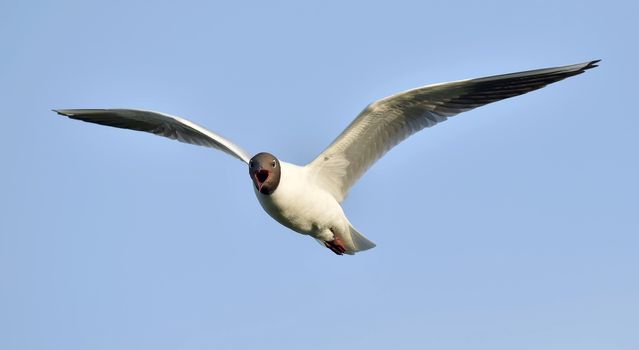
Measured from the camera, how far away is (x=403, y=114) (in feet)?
34.7

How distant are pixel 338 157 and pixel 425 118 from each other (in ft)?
3.44

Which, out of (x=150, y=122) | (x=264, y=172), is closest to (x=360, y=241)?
(x=264, y=172)

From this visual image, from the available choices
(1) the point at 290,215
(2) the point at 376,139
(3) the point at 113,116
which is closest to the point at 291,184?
(1) the point at 290,215

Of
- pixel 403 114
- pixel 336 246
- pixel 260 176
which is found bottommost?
pixel 336 246

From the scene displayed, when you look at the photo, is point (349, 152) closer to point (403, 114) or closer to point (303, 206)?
point (403, 114)

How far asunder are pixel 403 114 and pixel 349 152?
751 millimetres

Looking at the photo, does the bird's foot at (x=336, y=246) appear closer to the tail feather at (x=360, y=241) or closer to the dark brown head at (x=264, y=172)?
the tail feather at (x=360, y=241)

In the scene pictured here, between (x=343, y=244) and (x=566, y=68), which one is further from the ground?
(x=566, y=68)

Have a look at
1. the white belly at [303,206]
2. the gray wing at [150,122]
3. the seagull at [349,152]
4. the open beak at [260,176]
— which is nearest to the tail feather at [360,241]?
the seagull at [349,152]

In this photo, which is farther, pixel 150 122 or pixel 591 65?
pixel 150 122

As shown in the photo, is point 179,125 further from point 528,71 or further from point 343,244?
point 528,71

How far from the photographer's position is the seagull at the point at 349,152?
1012cm

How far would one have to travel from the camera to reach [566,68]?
977 centimetres

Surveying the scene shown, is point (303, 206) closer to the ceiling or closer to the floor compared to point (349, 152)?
closer to the floor
